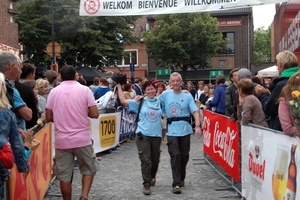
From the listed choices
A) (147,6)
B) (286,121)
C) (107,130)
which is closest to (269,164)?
(286,121)

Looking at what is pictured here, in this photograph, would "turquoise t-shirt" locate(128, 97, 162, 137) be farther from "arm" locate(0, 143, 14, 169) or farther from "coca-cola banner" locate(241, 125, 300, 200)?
"arm" locate(0, 143, 14, 169)

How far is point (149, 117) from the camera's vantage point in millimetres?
7418

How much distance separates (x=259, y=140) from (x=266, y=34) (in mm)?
113063

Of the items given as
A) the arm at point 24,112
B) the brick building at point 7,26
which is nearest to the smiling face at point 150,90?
the arm at point 24,112

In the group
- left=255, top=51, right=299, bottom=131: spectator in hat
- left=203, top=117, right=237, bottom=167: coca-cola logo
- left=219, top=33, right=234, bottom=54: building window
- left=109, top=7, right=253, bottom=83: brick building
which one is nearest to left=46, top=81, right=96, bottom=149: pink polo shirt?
left=255, top=51, right=299, bottom=131: spectator in hat

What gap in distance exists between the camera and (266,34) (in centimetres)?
11425

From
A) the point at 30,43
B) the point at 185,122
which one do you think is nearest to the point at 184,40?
the point at 30,43

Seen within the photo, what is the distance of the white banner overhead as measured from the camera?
25.7 ft

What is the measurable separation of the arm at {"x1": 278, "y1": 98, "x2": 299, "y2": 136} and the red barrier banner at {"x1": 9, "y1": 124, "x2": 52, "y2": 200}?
2.57 metres

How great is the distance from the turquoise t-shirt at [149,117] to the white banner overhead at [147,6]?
1663 millimetres

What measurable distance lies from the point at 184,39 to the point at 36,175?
139ft

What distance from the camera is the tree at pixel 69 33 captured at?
32.8 m

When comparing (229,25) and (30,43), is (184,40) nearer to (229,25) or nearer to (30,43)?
(229,25)

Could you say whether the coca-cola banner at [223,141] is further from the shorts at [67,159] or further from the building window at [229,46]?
the building window at [229,46]
